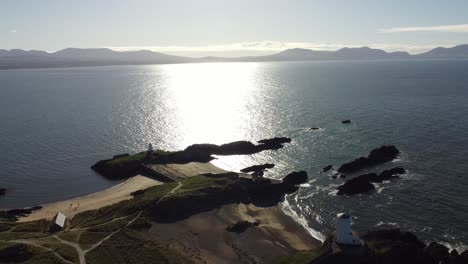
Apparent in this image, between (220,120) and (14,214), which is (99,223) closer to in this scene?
(14,214)

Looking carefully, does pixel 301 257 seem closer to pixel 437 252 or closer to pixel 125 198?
pixel 437 252

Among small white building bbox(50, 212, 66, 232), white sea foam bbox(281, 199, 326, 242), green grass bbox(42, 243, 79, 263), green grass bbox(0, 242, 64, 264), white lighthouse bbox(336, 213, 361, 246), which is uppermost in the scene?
white lighthouse bbox(336, 213, 361, 246)

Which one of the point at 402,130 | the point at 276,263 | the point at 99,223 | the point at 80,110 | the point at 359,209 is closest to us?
the point at 276,263

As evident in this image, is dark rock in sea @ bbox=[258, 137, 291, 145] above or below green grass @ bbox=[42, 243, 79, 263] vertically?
below

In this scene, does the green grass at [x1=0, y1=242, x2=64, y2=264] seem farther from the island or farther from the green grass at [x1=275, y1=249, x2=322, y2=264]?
the green grass at [x1=275, y1=249, x2=322, y2=264]

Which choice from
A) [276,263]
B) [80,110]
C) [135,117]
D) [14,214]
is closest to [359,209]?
[276,263]

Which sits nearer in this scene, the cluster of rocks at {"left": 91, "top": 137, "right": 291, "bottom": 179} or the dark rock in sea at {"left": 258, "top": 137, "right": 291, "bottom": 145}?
the cluster of rocks at {"left": 91, "top": 137, "right": 291, "bottom": 179}

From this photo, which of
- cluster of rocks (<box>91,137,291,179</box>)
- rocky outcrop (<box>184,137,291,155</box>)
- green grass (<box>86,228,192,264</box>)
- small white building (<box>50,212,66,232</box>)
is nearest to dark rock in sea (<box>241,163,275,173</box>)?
cluster of rocks (<box>91,137,291,179</box>)

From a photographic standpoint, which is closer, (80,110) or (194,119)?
(194,119)
